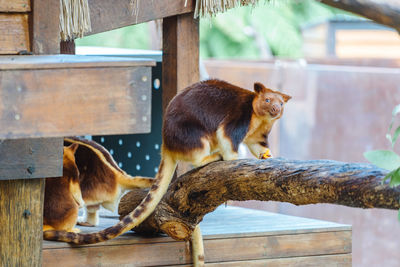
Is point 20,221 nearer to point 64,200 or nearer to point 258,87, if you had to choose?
point 64,200

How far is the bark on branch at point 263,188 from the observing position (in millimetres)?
2424

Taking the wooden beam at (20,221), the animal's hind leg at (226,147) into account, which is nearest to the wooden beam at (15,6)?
the wooden beam at (20,221)

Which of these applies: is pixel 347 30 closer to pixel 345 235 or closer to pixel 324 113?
pixel 324 113

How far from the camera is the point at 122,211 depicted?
149 inches

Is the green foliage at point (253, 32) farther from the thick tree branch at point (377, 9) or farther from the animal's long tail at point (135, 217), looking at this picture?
the animal's long tail at point (135, 217)

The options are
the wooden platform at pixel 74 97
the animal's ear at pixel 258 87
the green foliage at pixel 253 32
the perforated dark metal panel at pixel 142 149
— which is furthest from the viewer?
the green foliage at pixel 253 32

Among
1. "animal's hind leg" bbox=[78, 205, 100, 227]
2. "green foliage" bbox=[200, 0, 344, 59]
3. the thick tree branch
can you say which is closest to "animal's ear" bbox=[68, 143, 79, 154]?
"animal's hind leg" bbox=[78, 205, 100, 227]

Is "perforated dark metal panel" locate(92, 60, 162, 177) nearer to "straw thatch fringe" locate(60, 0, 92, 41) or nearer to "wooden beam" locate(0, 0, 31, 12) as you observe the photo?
"straw thatch fringe" locate(60, 0, 92, 41)

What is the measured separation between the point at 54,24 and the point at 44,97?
1198mm

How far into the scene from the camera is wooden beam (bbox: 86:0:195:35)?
3.69 metres

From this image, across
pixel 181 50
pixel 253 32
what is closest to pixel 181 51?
pixel 181 50

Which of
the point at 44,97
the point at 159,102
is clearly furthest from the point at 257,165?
the point at 159,102

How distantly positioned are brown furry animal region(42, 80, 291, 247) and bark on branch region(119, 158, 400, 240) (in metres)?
0.08

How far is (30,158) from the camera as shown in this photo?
311cm
